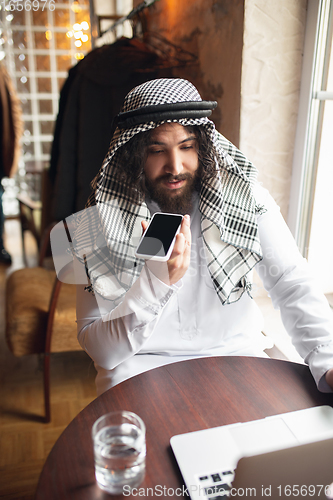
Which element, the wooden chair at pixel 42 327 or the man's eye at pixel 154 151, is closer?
the man's eye at pixel 154 151

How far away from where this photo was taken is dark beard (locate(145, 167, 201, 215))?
1.12 m

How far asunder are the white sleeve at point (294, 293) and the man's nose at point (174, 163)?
30 centimetres

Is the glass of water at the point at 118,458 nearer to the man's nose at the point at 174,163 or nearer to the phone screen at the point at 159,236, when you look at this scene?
the phone screen at the point at 159,236

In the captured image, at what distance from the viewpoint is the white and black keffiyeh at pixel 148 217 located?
101 cm

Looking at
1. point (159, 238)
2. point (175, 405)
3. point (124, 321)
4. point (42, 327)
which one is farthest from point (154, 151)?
point (42, 327)

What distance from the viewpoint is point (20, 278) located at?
1900 millimetres

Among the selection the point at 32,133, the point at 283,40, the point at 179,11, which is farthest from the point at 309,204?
the point at 32,133

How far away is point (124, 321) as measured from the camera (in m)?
0.90

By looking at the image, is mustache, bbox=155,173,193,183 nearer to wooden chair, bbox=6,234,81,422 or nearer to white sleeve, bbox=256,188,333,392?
white sleeve, bbox=256,188,333,392

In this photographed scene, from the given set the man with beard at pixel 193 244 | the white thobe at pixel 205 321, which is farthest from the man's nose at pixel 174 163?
the white thobe at pixel 205 321

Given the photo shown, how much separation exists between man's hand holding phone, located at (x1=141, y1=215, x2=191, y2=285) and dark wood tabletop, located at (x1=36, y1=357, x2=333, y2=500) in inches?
8.4

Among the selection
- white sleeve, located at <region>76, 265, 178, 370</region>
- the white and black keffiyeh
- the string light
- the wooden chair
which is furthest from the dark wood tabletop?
the string light

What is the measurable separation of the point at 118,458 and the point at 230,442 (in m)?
0.20

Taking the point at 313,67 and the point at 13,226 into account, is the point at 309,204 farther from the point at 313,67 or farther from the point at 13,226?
the point at 13,226
